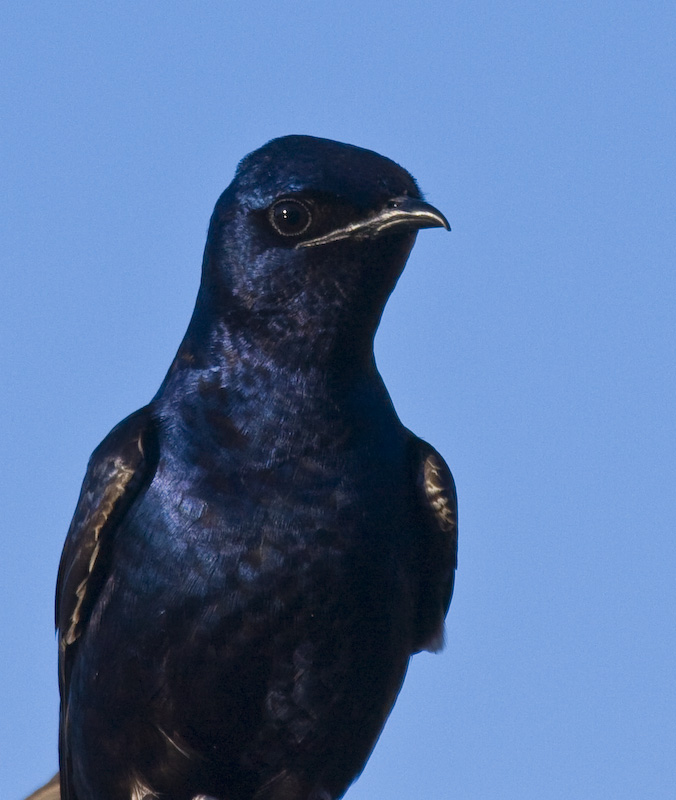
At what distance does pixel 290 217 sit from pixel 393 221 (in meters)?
0.50

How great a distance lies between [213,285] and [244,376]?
0.58m

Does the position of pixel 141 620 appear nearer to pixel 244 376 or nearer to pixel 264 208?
pixel 244 376

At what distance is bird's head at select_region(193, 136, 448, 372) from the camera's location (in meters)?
6.29

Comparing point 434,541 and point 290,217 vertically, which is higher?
point 290,217

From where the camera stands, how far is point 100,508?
6430 millimetres

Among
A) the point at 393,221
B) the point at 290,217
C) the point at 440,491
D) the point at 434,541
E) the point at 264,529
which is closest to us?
the point at 264,529

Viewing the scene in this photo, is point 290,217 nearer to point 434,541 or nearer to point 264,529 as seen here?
point 264,529

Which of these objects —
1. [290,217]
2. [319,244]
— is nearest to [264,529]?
[319,244]

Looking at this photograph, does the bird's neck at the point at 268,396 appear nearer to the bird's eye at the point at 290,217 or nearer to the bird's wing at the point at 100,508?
the bird's wing at the point at 100,508

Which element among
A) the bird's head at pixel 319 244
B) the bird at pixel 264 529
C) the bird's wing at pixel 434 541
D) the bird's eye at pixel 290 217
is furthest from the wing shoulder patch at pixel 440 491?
the bird's eye at pixel 290 217

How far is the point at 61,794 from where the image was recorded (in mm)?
7180

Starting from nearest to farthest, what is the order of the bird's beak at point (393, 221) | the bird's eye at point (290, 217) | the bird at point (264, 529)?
1. the bird at point (264, 529)
2. the bird's beak at point (393, 221)
3. the bird's eye at point (290, 217)

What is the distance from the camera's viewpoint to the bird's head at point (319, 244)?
6.29 meters

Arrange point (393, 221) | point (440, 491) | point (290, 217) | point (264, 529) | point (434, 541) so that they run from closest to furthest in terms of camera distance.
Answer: point (264, 529) → point (393, 221) → point (290, 217) → point (440, 491) → point (434, 541)
